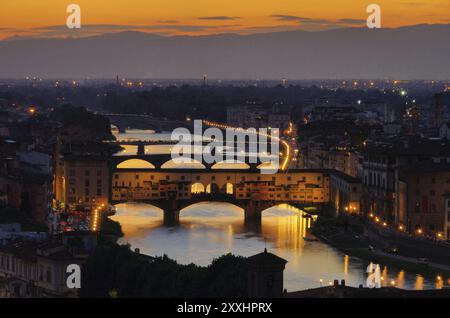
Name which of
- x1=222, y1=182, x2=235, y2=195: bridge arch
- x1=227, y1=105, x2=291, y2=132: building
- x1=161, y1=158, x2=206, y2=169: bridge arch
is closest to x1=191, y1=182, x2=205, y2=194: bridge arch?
x1=222, y1=182, x2=235, y2=195: bridge arch

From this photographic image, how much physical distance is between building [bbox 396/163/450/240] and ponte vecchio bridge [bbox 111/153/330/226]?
3362mm

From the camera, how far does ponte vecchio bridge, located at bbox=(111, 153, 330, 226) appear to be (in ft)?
73.8

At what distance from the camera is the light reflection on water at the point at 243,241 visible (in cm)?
1444

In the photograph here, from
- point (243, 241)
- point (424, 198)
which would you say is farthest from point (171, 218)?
point (424, 198)

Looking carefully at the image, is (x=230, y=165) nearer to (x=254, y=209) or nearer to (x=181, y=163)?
(x=181, y=163)

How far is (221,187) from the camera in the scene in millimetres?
24000

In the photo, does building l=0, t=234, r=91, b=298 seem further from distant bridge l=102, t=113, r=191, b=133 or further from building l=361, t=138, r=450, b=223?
distant bridge l=102, t=113, r=191, b=133

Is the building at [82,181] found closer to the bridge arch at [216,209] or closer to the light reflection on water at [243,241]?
the light reflection on water at [243,241]

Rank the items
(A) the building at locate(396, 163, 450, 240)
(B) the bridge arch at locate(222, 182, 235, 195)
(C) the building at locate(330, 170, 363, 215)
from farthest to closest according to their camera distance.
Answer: (B) the bridge arch at locate(222, 182, 235, 195), (C) the building at locate(330, 170, 363, 215), (A) the building at locate(396, 163, 450, 240)

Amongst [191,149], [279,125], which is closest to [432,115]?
[279,125]

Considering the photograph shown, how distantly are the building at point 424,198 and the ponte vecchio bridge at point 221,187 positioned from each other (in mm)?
3362

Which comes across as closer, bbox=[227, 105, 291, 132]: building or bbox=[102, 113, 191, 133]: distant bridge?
bbox=[227, 105, 291, 132]: building

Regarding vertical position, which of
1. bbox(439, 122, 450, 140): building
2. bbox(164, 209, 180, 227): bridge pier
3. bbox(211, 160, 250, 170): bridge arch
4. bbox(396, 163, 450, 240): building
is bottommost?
bbox(164, 209, 180, 227): bridge pier

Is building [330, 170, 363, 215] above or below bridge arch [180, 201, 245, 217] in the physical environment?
above
